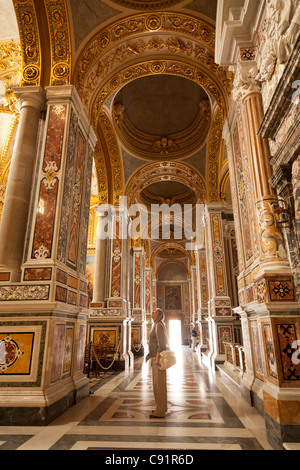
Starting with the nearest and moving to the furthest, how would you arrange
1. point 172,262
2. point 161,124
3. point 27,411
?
point 27,411 < point 161,124 < point 172,262

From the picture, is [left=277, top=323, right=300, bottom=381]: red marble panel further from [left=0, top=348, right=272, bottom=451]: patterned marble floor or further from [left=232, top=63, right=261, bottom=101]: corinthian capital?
[left=232, top=63, right=261, bottom=101]: corinthian capital

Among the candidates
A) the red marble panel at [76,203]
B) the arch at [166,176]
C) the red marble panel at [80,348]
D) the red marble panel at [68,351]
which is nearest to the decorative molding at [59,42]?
the red marble panel at [76,203]

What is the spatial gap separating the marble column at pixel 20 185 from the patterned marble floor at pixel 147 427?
220 cm

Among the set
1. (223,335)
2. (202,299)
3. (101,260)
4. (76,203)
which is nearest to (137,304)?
(202,299)

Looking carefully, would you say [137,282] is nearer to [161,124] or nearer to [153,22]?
[161,124]

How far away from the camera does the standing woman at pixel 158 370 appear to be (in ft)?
13.3

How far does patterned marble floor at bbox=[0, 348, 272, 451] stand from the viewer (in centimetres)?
306

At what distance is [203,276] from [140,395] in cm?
950

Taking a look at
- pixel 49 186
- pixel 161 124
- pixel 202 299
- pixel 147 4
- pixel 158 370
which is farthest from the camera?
pixel 202 299

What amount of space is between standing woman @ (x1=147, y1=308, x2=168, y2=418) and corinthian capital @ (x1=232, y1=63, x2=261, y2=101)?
11.7ft

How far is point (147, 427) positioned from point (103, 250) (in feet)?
24.6

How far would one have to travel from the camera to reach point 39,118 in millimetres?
5617

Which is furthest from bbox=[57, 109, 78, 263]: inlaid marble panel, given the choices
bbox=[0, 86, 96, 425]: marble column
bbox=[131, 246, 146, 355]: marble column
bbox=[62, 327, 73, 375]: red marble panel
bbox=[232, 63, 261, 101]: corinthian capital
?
bbox=[131, 246, 146, 355]: marble column

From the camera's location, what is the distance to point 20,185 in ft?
16.6
